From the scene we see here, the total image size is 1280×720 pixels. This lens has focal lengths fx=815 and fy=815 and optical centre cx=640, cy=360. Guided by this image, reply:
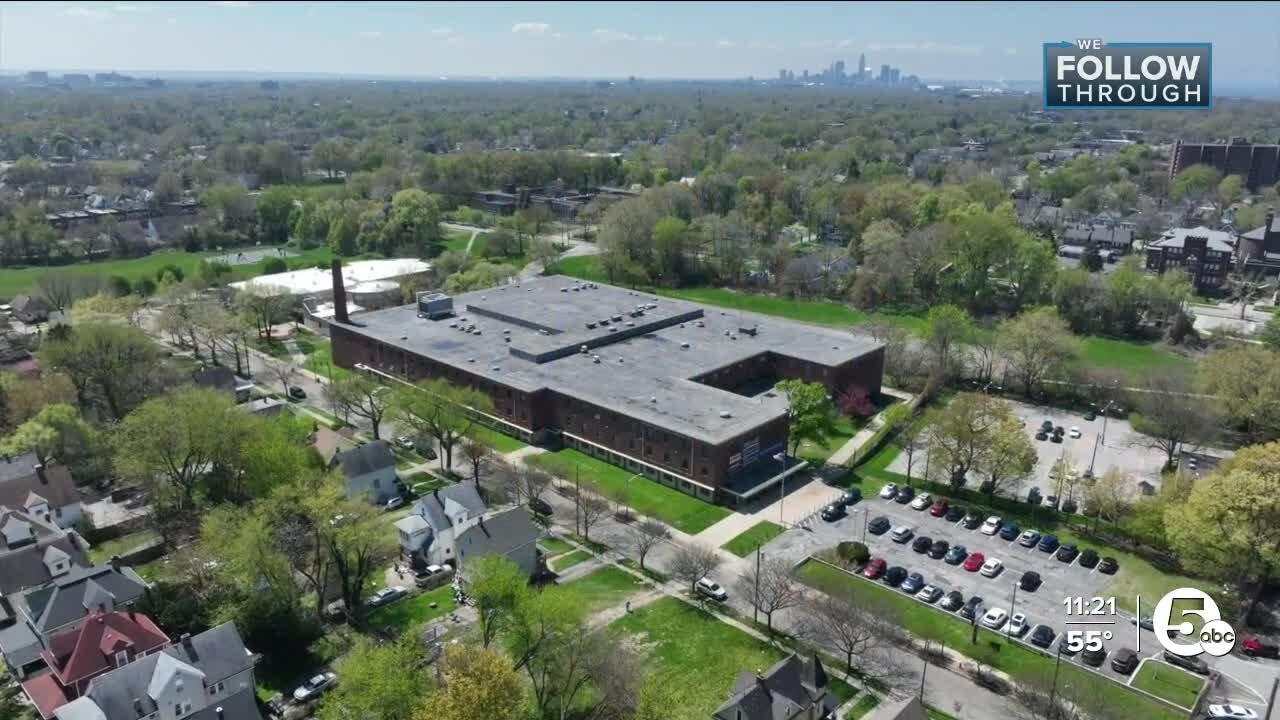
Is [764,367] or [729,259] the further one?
[729,259]

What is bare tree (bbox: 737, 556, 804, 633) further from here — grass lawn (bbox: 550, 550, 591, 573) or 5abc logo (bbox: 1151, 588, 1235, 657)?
5abc logo (bbox: 1151, 588, 1235, 657)

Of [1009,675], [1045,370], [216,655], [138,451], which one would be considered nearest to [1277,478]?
[1009,675]

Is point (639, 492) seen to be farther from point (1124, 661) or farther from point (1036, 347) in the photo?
point (1036, 347)

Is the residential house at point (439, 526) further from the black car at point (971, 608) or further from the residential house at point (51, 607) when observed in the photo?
the black car at point (971, 608)

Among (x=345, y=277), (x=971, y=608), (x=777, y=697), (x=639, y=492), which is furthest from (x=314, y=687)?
(x=345, y=277)

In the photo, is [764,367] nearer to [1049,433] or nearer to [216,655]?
[1049,433]

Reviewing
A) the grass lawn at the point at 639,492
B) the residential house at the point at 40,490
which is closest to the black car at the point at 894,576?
the grass lawn at the point at 639,492
